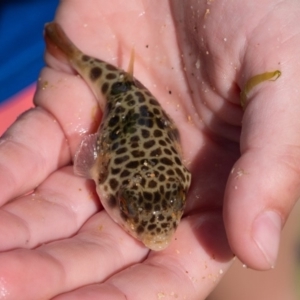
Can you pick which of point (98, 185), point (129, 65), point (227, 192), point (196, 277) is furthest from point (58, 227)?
point (129, 65)

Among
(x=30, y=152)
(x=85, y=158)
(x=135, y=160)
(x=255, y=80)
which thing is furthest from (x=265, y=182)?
(x=30, y=152)

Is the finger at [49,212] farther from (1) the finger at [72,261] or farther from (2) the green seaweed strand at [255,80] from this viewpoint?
(2) the green seaweed strand at [255,80]

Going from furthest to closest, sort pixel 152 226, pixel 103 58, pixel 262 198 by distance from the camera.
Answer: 1. pixel 103 58
2. pixel 152 226
3. pixel 262 198

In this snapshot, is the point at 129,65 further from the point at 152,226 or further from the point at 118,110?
the point at 152,226

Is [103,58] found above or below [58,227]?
above

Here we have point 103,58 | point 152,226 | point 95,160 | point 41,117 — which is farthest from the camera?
point 103,58

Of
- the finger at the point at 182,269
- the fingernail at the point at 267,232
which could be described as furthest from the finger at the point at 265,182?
the finger at the point at 182,269

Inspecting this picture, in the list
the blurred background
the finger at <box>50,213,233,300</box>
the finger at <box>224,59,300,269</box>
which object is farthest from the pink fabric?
the finger at <box>224,59,300,269</box>
